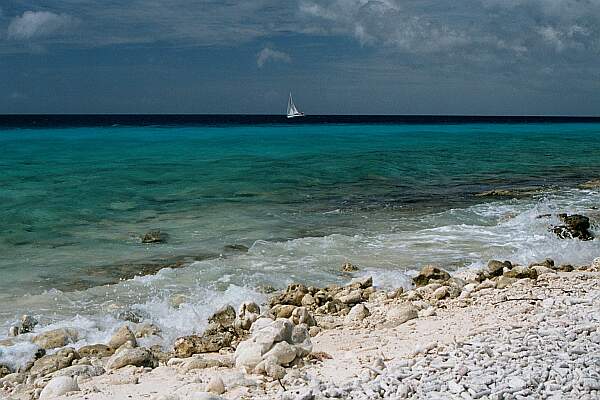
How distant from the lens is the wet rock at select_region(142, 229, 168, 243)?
14.2 metres

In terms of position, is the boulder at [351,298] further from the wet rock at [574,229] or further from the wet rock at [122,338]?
the wet rock at [574,229]

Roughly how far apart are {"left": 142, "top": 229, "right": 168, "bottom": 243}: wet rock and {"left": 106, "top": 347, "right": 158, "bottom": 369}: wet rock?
7.10 m

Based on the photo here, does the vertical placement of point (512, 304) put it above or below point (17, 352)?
above

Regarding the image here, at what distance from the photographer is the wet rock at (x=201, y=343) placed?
24.8 feet

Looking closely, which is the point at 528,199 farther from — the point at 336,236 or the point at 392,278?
the point at 392,278

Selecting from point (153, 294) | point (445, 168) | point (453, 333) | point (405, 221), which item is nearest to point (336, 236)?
point (405, 221)

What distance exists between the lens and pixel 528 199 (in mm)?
20641

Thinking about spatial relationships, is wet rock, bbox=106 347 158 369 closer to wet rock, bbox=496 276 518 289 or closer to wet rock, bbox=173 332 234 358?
wet rock, bbox=173 332 234 358

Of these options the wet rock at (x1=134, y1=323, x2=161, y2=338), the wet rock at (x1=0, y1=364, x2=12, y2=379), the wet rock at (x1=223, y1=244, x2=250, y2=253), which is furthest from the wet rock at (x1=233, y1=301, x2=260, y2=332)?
the wet rock at (x1=223, y1=244, x2=250, y2=253)

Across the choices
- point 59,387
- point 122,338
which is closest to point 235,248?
point 122,338

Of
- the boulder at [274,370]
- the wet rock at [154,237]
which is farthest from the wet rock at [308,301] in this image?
the wet rock at [154,237]

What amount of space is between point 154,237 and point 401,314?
774 centimetres

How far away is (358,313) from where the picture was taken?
853cm

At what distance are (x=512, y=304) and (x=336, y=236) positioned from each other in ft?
22.1
